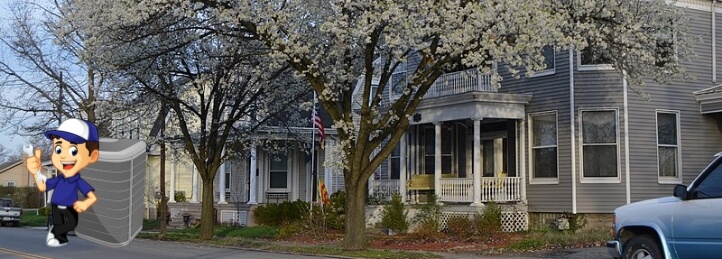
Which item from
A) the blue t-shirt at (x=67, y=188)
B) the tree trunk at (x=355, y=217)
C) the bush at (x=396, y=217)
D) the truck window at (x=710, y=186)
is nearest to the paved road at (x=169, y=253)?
the tree trunk at (x=355, y=217)

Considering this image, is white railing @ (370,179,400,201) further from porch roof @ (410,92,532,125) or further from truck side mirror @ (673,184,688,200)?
truck side mirror @ (673,184,688,200)

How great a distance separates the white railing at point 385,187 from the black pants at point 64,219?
24740mm

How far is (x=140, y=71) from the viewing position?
22219mm

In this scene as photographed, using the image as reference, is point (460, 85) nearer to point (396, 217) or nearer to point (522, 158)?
point (522, 158)

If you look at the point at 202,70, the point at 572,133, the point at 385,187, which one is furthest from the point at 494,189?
the point at 202,70

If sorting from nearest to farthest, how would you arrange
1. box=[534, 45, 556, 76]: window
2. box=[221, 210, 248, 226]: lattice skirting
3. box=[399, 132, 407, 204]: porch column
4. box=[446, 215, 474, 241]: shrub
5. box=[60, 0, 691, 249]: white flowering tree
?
box=[60, 0, 691, 249]: white flowering tree → box=[446, 215, 474, 241]: shrub → box=[534, 45, 556, 76]: window → box=[399, 132, 407, 204]: porch column → box=[221, 210, 248, 226]: lattice skirting

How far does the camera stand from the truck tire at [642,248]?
11.5 m

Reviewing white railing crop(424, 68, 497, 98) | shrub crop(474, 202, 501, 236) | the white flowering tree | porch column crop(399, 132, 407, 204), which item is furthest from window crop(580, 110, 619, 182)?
porch column crop(399, 132, 407, 204)

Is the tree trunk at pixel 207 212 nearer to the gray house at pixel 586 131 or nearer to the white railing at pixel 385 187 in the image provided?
the white railing at pixel 385 187

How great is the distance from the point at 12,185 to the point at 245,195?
26340 millimetres

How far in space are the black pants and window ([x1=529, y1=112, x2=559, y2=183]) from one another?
70.2 ft

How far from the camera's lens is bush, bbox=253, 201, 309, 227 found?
32213 millimetres

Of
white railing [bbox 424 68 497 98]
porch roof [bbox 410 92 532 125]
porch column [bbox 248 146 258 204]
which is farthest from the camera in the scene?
porch column [bbox 248 146 258 204]

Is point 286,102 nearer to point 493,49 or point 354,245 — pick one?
point 354,245
